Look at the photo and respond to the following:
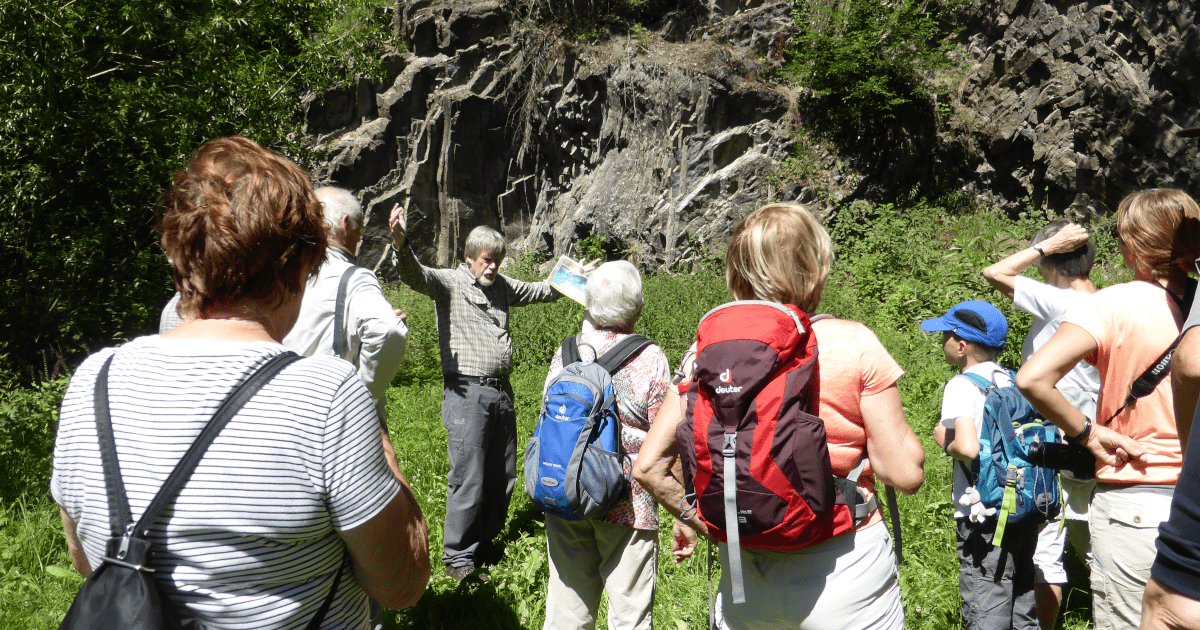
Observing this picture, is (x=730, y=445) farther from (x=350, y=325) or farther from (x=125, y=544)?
(x=350, y=325)

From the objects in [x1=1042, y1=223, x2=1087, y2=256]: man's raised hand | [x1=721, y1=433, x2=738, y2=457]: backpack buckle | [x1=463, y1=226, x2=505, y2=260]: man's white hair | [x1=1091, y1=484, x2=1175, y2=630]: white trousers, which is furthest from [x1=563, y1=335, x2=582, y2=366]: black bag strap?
[x1=1042, y1=223, x2=1087, y2=256]: man's raised hand

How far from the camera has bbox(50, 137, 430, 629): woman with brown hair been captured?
3.90 ft

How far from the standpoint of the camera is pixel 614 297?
2.84 metres

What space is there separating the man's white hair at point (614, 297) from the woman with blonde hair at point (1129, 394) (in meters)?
1.39

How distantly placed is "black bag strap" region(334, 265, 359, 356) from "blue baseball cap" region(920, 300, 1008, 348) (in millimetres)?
2441

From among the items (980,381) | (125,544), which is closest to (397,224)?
(125,544)

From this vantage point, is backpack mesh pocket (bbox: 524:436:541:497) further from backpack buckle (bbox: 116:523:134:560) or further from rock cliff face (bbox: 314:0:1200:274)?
rock cliff face (bbox: 314:0:1200:274)

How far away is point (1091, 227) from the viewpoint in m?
10.5

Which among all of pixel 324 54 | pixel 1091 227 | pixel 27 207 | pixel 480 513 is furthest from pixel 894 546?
pixel 1091 227

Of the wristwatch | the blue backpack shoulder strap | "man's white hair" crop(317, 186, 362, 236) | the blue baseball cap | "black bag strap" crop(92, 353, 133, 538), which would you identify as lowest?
the blue backpack shoulder strap

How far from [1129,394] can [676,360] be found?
6791mm

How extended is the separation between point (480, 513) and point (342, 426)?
10.7 feet

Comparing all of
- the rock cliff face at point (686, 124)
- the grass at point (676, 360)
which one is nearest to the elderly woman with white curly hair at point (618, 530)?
the grass at point (676, 360)

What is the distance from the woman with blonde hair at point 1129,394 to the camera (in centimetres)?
204
